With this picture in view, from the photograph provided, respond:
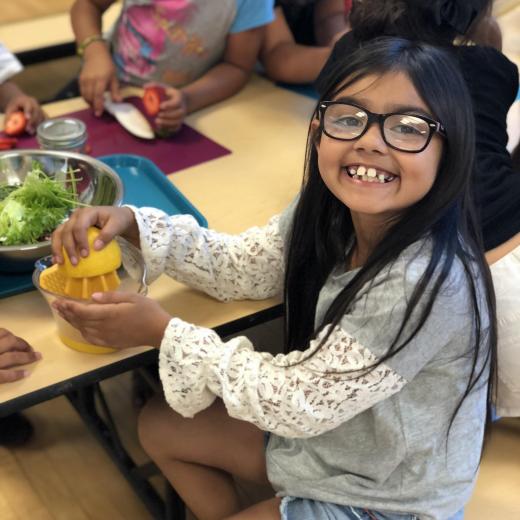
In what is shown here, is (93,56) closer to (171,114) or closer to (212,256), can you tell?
(171,114)

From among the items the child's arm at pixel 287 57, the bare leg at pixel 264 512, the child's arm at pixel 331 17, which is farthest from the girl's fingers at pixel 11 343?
the child's arm at pixel 331 17

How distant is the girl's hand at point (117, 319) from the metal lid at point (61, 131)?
1.55 ft

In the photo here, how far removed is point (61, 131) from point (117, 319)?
56 centimetres

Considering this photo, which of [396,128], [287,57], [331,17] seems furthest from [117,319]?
[331,17]

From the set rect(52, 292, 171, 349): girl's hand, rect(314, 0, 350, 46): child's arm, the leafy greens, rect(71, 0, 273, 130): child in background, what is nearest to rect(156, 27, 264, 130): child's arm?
rect(71, 0, 273, 130): child in background

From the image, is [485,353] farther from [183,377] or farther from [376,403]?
[183,377]

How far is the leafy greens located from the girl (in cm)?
13

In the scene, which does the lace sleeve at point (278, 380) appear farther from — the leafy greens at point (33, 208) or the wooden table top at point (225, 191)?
the leafy greens at point (33, 208)

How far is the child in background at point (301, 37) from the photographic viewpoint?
185 centimetres

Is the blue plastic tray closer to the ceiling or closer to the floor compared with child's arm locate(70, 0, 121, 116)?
closer to the floor

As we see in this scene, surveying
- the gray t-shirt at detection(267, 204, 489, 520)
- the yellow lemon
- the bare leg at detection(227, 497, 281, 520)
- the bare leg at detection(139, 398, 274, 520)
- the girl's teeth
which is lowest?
the bare leg at detection(139, 398, 274, 520)

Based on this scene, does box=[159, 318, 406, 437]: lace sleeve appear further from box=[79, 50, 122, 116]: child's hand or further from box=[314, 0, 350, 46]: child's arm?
box=[314, 0, 350, 46]: child's arm

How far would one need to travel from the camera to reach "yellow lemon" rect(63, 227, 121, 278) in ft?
3.36

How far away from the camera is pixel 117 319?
3.22 ft
